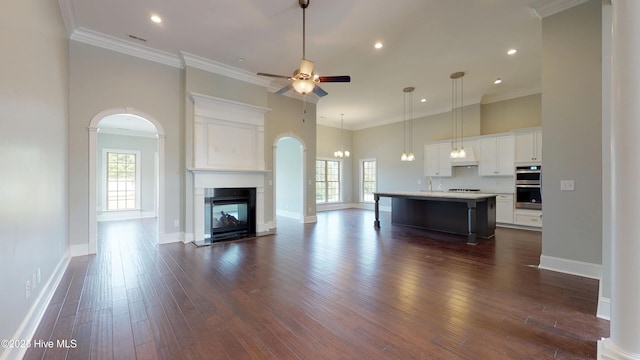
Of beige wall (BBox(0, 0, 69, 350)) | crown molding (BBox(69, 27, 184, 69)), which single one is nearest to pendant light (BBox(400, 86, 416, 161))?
crown molding (BBox(69, 27, 184, 69))

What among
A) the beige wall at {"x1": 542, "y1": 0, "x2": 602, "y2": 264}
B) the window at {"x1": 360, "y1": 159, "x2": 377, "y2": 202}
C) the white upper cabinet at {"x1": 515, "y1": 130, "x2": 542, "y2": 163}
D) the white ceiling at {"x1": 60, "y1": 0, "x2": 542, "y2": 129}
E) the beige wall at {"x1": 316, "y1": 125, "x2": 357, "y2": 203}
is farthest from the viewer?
the window at {"x1": 360, "y1": 159, "x2": 377, "y2": 202}

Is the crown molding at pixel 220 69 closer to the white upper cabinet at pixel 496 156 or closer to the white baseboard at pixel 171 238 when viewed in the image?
the white baseboard at pixel 171 238

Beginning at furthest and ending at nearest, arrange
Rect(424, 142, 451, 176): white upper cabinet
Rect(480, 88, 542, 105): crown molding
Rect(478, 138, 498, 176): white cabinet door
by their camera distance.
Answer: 1. Rect(424, 142, 451, 176): white upper cabinet
2. Rect(478, 138, 498, 176): white cabinet door
3. Rect(480, 88, 542, 105): crown molding

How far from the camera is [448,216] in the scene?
5.72 metres

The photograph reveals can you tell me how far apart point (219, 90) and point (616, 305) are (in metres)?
6.01

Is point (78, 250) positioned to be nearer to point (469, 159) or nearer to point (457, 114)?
point (469, 159)

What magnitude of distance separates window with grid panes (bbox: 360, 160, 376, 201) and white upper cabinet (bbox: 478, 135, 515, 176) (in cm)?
404

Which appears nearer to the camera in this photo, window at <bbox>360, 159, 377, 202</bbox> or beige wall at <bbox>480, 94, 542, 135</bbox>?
beige wall at <bbox>480, 94, 542, 135</bbox>

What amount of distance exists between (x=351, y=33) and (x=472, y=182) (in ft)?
18.7

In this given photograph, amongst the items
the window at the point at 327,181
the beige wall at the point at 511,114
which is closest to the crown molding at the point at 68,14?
the window at the point at 327,181

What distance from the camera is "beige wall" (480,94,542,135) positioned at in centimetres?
672

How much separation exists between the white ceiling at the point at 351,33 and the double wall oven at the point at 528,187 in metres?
2.11

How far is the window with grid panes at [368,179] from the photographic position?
1055 centimetres

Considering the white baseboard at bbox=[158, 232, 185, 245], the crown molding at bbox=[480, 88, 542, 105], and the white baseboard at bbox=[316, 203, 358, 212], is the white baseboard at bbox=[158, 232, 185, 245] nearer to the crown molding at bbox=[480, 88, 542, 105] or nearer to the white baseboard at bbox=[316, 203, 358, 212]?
the white baseboard at bbox=[316, 203, 358, 212]
